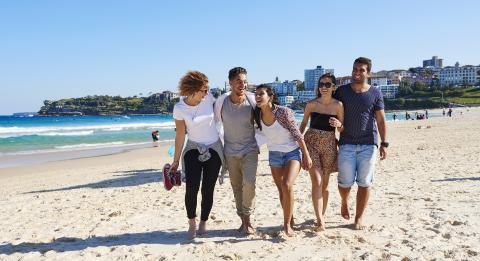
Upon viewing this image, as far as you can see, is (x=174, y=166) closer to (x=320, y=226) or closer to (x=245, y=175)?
(x=245, y=175)

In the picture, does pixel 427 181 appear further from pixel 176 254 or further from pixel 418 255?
pixel 176 254

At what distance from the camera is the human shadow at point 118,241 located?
183 inches

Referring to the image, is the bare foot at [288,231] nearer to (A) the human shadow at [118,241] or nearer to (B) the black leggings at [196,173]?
(A) the human shadow at [118,241]

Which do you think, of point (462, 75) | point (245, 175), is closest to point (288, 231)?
point (245, 175)

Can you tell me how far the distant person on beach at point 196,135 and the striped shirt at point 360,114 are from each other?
1.38 m

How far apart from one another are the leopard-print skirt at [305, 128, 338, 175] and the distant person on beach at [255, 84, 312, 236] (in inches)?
6.9

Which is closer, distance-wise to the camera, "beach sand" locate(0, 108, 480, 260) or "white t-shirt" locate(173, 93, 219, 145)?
"beach sand" locate(0, 108, 480, 260)

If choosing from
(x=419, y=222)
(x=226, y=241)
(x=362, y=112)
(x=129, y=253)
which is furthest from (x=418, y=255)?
(x=129, y=253)

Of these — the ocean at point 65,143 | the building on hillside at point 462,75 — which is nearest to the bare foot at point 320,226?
the ocean at point 65,143

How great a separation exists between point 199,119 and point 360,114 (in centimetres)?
168

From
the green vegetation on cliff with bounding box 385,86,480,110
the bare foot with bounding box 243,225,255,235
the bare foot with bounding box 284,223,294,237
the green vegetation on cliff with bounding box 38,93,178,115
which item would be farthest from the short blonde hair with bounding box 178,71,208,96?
the green vegetation on cliff with bounding box 38,93,178,115

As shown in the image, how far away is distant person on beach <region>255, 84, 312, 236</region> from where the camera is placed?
4484 mm

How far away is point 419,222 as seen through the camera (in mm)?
5012

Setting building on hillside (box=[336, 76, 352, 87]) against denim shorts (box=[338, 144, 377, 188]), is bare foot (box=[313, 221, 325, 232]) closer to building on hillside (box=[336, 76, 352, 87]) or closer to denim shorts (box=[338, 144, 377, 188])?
denim shorts (box=[338, 144, 377, 188])
